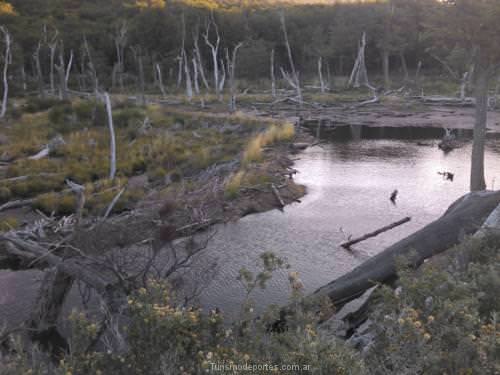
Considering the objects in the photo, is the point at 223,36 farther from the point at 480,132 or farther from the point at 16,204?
the point at 16,204

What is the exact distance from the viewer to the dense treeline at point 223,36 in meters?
56.9

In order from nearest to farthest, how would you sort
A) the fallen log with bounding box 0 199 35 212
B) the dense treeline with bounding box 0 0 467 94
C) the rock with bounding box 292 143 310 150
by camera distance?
the fallen log with bounding box 0 199 35 212, the rock with bounding box 292 143 310 150, the dense treeline with bounding box 0 0 467 94

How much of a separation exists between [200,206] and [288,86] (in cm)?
4458

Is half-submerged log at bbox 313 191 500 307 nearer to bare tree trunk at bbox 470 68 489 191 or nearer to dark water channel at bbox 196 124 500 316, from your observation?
dark water channel at bbox 196 124 500 316

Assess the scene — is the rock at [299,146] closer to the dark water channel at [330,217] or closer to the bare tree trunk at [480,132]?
the dark water channel at [330,217]

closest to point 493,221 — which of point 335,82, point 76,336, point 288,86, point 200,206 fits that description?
point 76,336

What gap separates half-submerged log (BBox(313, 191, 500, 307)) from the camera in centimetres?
1012

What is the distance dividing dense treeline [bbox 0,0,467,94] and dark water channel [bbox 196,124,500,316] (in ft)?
103

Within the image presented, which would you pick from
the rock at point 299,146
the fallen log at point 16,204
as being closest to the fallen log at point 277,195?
the fallen log at point 16,204

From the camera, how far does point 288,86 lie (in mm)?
59219

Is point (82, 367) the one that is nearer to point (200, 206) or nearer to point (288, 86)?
point (200, 206)

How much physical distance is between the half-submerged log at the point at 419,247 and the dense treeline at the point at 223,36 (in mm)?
46704

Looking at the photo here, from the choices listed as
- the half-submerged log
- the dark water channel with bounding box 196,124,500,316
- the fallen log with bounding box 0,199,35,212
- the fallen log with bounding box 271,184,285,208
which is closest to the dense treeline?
the dark water channel with bounding box 196,124,500,316

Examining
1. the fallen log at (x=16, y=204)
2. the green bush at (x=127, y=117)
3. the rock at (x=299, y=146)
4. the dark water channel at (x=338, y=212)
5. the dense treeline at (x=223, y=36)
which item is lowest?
the dark water channel at (x=338, y=212)
